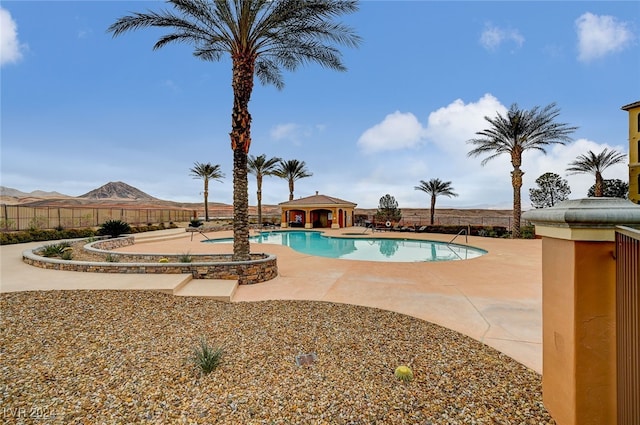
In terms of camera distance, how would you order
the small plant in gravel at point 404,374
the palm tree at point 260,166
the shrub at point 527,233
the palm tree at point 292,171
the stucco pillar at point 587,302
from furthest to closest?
the palm tree at point 292,171, the palm tree at point 260,166, the shrub at point 527,233, the small plant in gravel at point 404,374, the stucco pillar at point 587,302

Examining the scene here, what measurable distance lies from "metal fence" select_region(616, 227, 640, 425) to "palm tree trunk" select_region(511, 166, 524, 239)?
20113 millimetres

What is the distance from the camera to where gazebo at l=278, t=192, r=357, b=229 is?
28125mm

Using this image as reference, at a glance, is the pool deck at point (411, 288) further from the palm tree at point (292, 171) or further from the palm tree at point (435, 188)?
the palm tree at point (292, 171)

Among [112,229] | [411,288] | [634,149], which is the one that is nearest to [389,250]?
[411,288]

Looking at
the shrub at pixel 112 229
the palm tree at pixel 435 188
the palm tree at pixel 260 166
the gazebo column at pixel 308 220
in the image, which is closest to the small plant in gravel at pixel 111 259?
the shrub at pixel 112 229

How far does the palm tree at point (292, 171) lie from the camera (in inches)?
1272

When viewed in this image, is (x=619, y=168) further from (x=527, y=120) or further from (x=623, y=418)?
(x=623, y=418)

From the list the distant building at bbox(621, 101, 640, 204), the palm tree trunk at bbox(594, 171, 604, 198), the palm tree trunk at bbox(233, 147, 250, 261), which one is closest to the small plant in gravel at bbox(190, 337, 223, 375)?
the palm tree trunk at bbox(233, 147, 250, 261)

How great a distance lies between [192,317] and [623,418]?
504cm

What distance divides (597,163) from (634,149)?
2812 millimetres

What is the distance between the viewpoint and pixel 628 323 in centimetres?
164

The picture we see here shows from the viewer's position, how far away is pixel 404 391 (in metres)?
2.75

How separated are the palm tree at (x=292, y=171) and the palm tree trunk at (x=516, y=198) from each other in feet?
66.4

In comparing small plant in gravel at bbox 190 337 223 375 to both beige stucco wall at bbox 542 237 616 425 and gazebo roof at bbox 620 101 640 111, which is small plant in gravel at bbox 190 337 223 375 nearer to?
beige stucco wall at bbox 542 237 616 425
